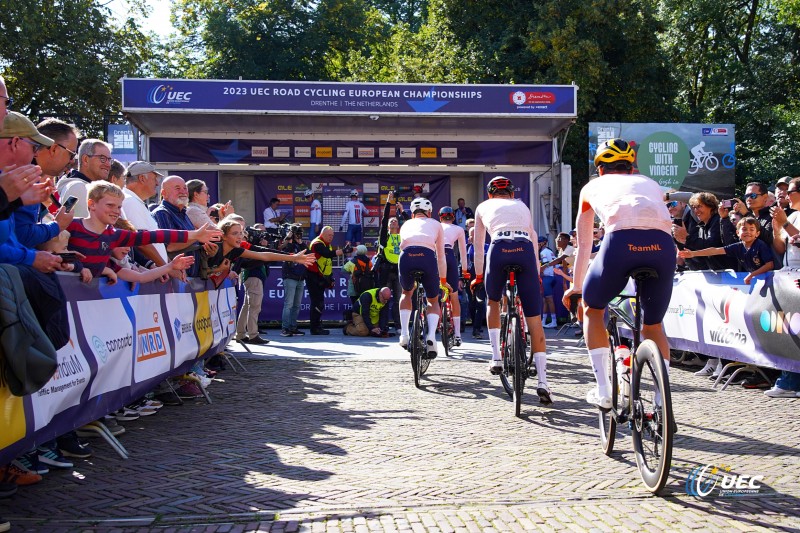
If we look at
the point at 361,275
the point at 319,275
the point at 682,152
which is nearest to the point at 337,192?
the point at 361,275

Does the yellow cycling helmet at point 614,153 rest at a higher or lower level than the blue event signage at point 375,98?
lower

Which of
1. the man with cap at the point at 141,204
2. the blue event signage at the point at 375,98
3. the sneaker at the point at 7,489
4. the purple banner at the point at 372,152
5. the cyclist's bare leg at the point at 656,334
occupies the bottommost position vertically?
the sneaker at the point at 7,489

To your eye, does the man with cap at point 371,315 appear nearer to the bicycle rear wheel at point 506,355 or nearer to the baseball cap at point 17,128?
the bicycle rear wheel at point 506,355

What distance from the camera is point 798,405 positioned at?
8570 mm

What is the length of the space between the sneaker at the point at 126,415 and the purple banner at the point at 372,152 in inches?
606

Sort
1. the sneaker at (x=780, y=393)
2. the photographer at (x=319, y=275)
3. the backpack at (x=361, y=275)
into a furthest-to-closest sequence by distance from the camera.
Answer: the backpack at (x=361, y=275) < the photographer at (x=319, y=275) < the sneaker at (x=780, y=393)

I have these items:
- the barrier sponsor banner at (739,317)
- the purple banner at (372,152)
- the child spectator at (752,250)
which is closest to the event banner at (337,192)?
the purple banner at (372,152)

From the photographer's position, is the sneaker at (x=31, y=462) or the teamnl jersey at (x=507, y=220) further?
the teamnl jersey at (x=507, y=220)

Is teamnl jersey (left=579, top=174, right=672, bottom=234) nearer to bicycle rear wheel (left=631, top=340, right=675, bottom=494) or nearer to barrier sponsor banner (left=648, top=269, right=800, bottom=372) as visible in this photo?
bicycle rear wheel (left=631, top=340, right=675, bottom=494)

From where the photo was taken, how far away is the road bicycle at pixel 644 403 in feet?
16.1

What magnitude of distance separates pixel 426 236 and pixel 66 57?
31114 mm

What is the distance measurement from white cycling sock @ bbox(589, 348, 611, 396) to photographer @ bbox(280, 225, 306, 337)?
37.9 feet

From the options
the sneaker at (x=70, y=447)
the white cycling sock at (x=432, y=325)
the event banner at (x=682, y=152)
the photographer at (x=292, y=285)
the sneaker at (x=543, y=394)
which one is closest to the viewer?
the sneaker at (x=70, y=447)

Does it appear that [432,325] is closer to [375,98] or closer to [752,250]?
[752,250]
